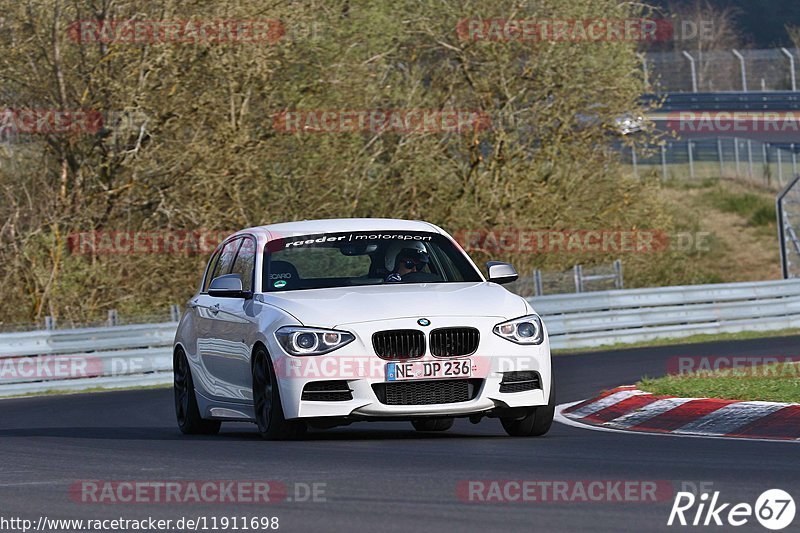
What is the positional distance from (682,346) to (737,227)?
27.9m

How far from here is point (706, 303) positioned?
91.5 feet

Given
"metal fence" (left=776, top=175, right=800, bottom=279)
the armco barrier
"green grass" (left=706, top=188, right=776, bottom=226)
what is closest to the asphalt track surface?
the armco barrier

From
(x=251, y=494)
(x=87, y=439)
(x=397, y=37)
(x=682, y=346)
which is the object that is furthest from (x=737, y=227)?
(x=251, y=494)

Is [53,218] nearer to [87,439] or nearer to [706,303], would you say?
[706,303]

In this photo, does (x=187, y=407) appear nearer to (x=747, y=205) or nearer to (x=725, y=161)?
(x=747, y=205)

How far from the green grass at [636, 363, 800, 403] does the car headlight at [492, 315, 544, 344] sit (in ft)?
6.77

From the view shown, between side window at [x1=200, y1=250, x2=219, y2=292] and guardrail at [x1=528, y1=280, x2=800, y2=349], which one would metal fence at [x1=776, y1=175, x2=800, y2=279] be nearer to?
guardrail at [x1=528, y1=280, x2=800, y2=349]

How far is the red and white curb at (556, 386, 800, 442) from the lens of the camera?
10.6 m

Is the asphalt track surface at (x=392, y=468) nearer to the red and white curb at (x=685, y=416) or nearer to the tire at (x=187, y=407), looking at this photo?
the tire at (x=187, y=407)

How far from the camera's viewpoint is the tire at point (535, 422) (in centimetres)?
1068

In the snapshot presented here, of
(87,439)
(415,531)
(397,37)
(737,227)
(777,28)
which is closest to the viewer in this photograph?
(415,531)

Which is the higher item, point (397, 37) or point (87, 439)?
point (397, 37)

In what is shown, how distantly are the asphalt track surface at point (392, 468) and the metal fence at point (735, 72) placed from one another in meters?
47.7

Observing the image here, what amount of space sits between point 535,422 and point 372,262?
1753 millimetres
